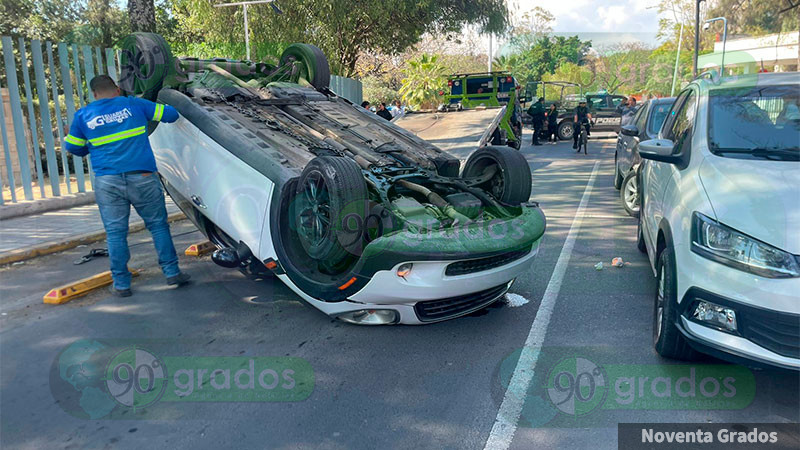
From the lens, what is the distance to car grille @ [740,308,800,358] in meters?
2.74

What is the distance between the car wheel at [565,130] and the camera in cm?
2117

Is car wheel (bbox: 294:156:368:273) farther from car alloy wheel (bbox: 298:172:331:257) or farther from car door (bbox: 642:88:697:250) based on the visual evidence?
car door (bbox: 642:88:697:250)

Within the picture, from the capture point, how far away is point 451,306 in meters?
3.92

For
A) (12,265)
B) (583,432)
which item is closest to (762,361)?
(583,432)

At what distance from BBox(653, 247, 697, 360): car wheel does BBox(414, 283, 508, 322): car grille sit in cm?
106

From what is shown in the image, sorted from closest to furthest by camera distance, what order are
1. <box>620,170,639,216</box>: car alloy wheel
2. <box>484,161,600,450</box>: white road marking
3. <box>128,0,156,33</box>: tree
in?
<box>484,161,600,450</box>: white road marking
<box>620,170,639,216</box>: car alloy wheel
<box>128,0,156,33</box>: tree

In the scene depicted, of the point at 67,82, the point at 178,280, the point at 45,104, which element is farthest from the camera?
the point at 67,82

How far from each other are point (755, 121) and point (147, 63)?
5.25 metres

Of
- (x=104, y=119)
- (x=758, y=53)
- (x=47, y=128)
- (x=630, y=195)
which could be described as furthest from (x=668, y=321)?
(x=758, y=53)

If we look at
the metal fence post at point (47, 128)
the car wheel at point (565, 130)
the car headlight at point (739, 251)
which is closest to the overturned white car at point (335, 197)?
the car headlight at point (739, 251)

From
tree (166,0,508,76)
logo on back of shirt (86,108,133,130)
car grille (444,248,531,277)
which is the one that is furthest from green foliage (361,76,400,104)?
car grille (444,248,531,277)

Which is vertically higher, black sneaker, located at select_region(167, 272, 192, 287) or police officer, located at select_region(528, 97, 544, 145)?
police officer, located at select_region(528, 97, 544, 145)

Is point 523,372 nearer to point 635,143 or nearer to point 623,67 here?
point 635,143

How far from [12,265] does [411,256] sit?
15.9ft
